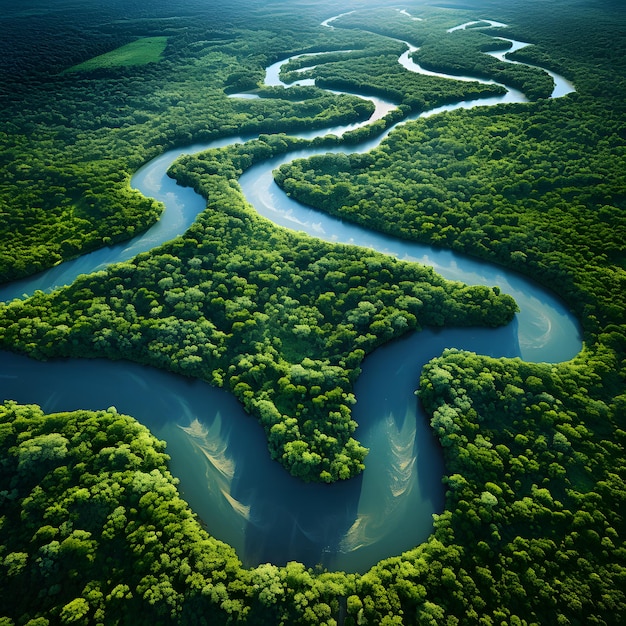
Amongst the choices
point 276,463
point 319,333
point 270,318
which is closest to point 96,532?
point 276,463

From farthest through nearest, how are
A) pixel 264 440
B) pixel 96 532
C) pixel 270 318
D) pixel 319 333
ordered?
1. pixel 270 318
2. pixel 319 333
3. pixel 264 440
4. pixel 96 532

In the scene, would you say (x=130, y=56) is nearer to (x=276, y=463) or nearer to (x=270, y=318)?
(x=270, y=318)

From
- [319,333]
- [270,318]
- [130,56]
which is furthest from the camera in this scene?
[130,56]

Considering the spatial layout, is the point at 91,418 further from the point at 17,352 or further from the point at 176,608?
the point at 176,608

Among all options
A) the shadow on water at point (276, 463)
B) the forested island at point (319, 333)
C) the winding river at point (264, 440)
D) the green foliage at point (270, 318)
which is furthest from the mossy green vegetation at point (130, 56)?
the shadow on water at point (276, 463)

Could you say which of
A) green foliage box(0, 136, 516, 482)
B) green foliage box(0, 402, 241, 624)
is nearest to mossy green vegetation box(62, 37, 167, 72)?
green foliage box(0, 136, 516, 482)

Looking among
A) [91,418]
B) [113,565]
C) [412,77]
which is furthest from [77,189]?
[412,77]
